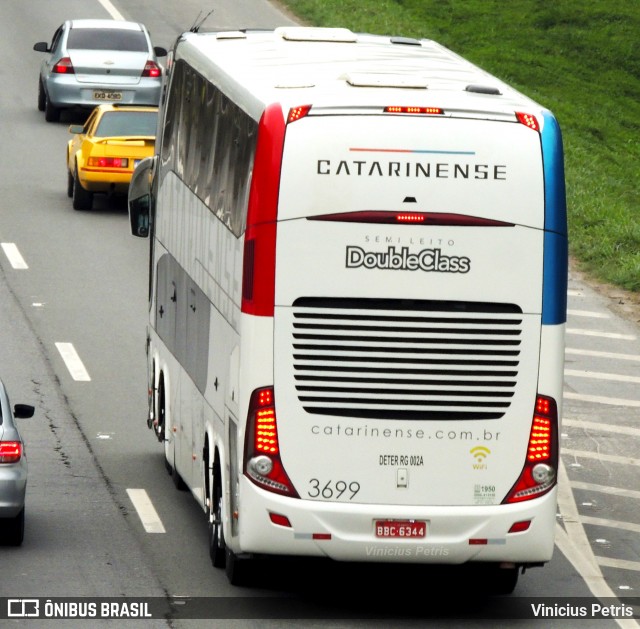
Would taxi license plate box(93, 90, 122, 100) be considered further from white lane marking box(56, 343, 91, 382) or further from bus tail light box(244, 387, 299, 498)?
bus tail light box(244, 387, 299, 498)

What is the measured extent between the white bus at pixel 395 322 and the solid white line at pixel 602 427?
668 cm

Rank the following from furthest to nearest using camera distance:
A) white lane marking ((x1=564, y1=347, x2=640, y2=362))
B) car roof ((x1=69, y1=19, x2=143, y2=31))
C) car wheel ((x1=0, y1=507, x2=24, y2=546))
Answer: car roof ((x1=69, y1=19, x2=143, y2=31)), white lane marking ((x1=564, y1=347, x2=640, y2=362)), car wheel ((x1=0, y1=507, x2=24, y2=546))

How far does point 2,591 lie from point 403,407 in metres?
3.09

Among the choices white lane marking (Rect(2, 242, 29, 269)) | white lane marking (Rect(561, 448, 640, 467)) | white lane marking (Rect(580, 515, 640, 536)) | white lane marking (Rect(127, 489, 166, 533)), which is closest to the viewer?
white lane marking (Rect(127, 489, 166, 533))

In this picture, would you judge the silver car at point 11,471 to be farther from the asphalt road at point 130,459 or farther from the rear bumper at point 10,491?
the asphalt road at point 130,459

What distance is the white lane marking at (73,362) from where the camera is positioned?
2077 cm

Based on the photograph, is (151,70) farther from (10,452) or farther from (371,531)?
(371,531)

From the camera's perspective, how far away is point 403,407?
12.3 metres

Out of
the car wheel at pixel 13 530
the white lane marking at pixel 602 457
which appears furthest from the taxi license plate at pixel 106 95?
the car wheel at pixel 13 530

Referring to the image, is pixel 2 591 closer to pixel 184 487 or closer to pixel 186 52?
pixel 184 487

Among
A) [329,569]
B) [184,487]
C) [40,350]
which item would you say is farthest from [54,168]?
[329,569]

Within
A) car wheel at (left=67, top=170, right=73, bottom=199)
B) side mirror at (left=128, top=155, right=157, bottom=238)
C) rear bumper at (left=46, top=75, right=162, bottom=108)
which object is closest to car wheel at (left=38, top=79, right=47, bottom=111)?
rear bumper at (left=46, top=75, right=162, bottom=108)

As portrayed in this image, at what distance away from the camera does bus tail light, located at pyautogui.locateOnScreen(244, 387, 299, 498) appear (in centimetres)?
1232

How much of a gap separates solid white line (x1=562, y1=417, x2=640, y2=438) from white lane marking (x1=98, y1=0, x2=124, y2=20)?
28.6 metres
